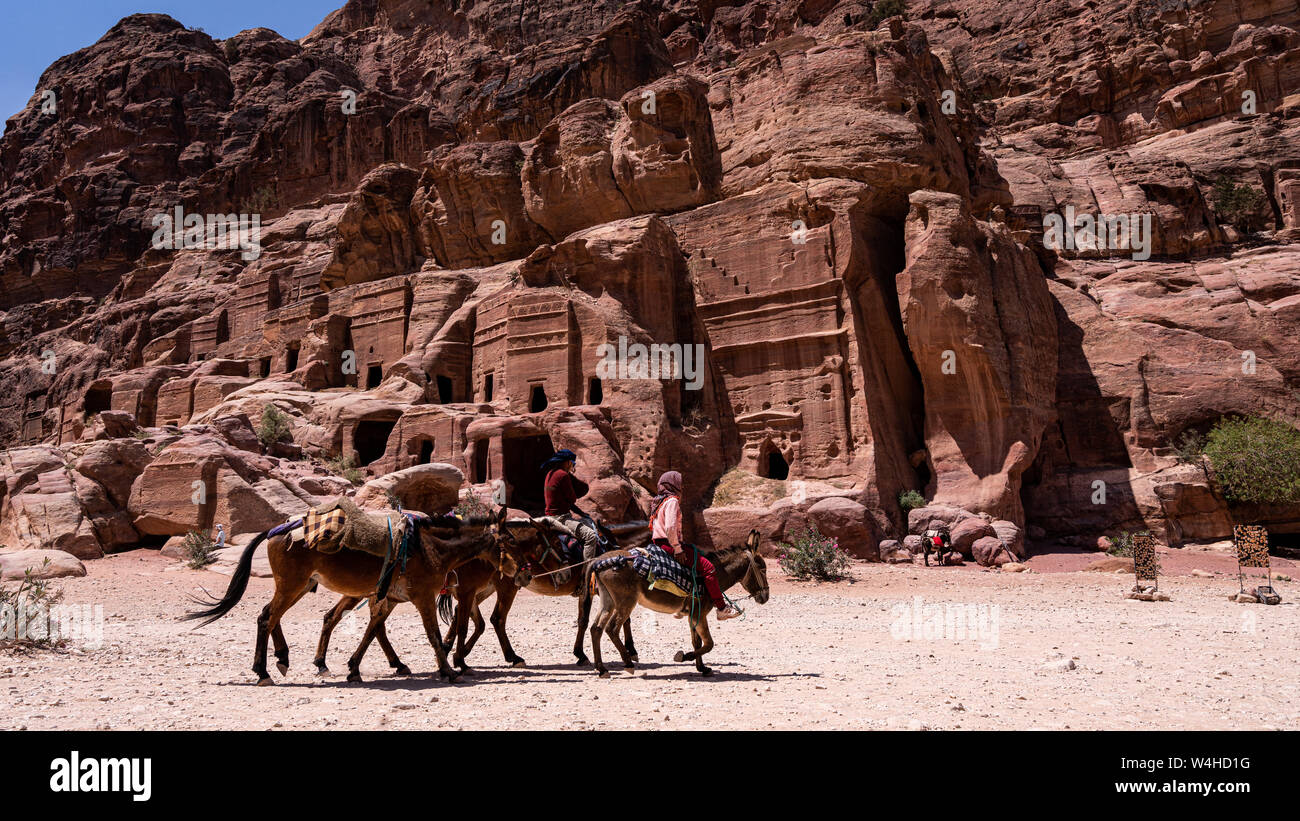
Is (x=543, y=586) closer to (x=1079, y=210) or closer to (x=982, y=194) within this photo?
(x=982, y=194)

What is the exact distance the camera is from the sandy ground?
7.06 m

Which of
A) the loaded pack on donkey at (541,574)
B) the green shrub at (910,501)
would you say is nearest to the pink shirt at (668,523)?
the loaded pack on donkey at (541,574)

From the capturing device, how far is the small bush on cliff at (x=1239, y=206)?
40031 millimetres

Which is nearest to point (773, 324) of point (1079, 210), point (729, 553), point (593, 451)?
point (593, 451)

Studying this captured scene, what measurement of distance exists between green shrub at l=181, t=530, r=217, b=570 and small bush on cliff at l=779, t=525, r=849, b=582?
14.3 meters

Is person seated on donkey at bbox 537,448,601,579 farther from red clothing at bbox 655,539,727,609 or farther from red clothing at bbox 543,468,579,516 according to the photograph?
red clothing at bbox 655,539,727,609

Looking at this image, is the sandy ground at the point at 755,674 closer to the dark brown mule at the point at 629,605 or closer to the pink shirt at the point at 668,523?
the dark brown mule at the point at 629,605

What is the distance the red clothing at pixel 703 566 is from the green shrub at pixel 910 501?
19.7 metres

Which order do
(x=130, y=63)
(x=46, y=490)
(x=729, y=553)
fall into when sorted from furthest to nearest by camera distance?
(x=130, y=63), (x=46, y=490), (x=729, y=553)

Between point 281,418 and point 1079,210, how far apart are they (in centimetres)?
3643

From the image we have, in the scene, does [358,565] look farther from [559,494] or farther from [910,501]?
[910,501]

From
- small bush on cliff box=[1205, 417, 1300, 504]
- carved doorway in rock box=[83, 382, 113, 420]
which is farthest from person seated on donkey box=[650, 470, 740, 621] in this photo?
carved doorway in rock box=[83, 382, 113, 420]

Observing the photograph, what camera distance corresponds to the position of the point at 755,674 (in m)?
9.95
